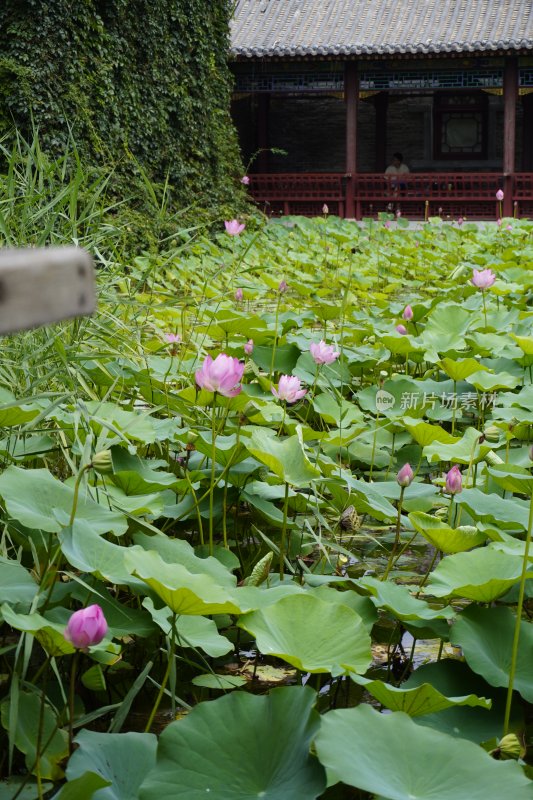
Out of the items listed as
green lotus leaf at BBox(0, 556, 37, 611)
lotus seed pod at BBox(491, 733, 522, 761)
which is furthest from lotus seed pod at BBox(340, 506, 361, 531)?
lotus seed pod at BBox(491, 733, 522, 761)

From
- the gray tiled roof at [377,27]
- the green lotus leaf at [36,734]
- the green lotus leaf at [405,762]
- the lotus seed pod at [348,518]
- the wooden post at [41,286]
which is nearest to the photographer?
the wooden post at [41,286]

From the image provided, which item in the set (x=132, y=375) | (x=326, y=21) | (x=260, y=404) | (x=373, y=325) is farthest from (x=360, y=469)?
(x=326, y=21)

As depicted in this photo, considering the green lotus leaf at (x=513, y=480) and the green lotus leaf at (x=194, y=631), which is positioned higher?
the green lotus leaf at (x=194, y=631)

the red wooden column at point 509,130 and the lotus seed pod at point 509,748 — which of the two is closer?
the lotus seed pod at point 509,748

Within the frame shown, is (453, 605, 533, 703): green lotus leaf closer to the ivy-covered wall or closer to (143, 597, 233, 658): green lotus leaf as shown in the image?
(143, 597, 233, 658): green lotus leaf

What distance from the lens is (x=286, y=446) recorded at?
166cm

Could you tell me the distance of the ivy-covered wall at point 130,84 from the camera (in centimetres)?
714

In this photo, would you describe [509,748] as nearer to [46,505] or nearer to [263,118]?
[46,505]

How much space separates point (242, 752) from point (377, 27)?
14.1 meters

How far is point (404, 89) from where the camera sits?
13.9m

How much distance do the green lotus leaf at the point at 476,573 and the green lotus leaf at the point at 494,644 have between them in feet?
0.07

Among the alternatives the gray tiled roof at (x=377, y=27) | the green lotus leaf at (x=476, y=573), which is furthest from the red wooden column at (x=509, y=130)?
the green lotus leaf at (x=476, y=573)

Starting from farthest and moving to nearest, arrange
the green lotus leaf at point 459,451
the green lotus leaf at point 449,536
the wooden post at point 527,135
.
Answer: the wooden post at point 527,135
the green lotus leaf at point 459,451
the green lotus leaf at point 449,536

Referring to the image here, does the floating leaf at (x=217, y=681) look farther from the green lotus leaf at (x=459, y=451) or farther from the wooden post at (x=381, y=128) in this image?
the wooden post at (x=381, y=128)
